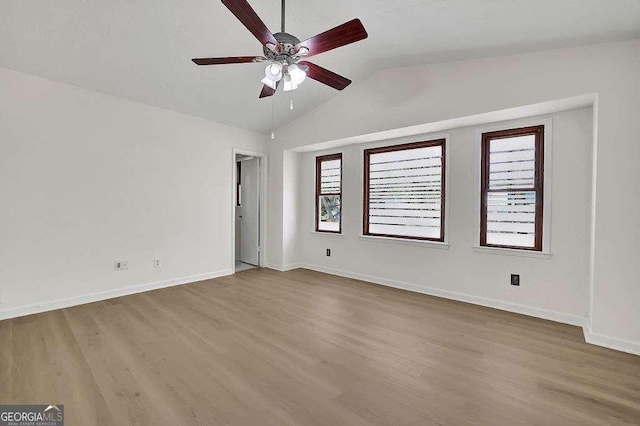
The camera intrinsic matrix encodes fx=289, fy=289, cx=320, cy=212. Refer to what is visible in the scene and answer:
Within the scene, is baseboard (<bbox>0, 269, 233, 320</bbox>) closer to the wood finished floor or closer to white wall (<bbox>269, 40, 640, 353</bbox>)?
the wood finished floor

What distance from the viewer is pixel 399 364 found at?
7.48 ft

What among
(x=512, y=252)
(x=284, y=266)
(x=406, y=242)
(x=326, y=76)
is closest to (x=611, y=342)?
(x=512, y=252)

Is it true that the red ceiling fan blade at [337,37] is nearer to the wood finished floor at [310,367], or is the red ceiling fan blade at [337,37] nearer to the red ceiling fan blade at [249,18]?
the red ceiling fan blade at [249,18]

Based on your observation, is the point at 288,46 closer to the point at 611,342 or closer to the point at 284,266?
the point at 611,342

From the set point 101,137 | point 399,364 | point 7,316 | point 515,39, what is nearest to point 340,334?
point 399,364

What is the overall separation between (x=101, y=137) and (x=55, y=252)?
1478 mm

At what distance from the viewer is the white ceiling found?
93.5 inches

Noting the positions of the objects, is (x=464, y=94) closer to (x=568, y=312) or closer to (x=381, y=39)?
(x=381, y=39)

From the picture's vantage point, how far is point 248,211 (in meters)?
5.98

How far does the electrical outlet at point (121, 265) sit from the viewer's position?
3.84 m

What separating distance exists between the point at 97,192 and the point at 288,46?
123 inches
